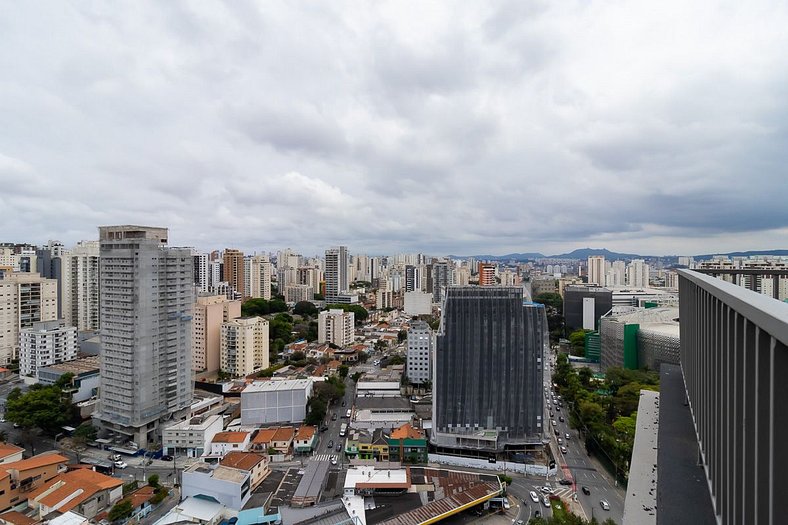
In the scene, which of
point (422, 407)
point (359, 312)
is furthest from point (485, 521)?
point (359, 312)

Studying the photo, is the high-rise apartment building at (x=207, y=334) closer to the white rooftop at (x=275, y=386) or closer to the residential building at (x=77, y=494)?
the white rooftop at (x=275, y=386)

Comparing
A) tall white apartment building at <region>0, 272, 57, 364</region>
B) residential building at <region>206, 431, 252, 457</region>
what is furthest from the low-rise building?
tall white apartment building at <region>0, 272, 57, 364</region>

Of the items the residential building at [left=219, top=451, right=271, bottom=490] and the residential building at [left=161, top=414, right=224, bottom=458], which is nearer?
the residential building at [left=219, top=451, right=271, bottom=490]

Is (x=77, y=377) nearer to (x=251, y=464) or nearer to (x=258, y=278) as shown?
(x=251, y=464)

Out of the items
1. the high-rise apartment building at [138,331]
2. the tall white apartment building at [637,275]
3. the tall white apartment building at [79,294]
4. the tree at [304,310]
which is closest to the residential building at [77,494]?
the high-rise apartment building at [138,331]

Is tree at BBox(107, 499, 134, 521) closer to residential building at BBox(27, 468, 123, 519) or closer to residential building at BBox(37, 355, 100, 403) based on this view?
residential building at BBox(27, 468, 123, 519)

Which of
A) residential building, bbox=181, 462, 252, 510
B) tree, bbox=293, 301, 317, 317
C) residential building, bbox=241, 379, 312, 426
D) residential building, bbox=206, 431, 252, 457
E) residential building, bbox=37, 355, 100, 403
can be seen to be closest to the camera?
residential building, bbox=181, 462, 252, 510

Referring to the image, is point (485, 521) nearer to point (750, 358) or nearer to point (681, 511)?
point (681, 511)

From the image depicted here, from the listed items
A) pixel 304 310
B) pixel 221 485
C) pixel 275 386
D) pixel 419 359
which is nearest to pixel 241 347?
pixel 275 386

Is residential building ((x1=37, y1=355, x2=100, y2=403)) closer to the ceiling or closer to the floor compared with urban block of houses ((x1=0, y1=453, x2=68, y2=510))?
closer to the ceiling
